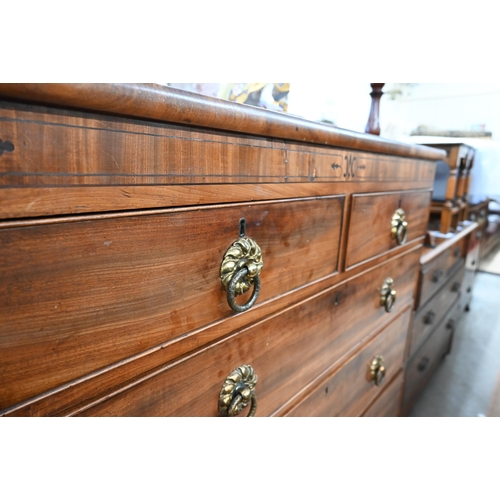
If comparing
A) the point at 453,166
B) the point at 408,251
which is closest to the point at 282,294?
the point at 408,251

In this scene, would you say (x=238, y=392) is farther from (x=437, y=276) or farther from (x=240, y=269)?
(x=437, y=276)

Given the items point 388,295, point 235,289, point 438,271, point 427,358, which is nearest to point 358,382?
point 388,295

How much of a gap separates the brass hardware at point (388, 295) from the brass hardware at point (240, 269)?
1.45ft

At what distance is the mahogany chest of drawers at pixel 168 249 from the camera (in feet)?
0.74

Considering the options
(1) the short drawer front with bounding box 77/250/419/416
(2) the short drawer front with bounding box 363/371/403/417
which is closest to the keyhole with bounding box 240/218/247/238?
(1) the short drawer front with bounding box 77/250/419/416

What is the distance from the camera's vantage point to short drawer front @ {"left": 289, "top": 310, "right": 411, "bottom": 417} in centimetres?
59

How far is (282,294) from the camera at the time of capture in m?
0.46

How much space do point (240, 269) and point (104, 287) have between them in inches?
5.4

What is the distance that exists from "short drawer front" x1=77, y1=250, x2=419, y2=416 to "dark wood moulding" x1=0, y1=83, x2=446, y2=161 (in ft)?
0.71

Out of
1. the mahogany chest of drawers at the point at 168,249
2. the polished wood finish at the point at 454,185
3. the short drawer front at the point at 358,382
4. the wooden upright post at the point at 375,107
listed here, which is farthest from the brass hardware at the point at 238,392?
the polished wood finish at the point at 454,185

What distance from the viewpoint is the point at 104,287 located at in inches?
10.5

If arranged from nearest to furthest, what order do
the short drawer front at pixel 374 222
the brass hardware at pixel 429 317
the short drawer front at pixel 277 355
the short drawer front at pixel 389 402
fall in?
the short drawer front at pixel 277 355 < the short drawer front at pixel 374 222 < the short drawer front at pixel 389 402 < the brass hardware at pixel 429 317

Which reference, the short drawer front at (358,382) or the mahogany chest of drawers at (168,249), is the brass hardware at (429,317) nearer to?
the short drawer front at (358,382)

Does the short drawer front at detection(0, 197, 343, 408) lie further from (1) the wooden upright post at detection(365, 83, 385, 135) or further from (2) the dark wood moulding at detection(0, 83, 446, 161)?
(1) the wooden upright post at detection(365, 83, 385, 135)
